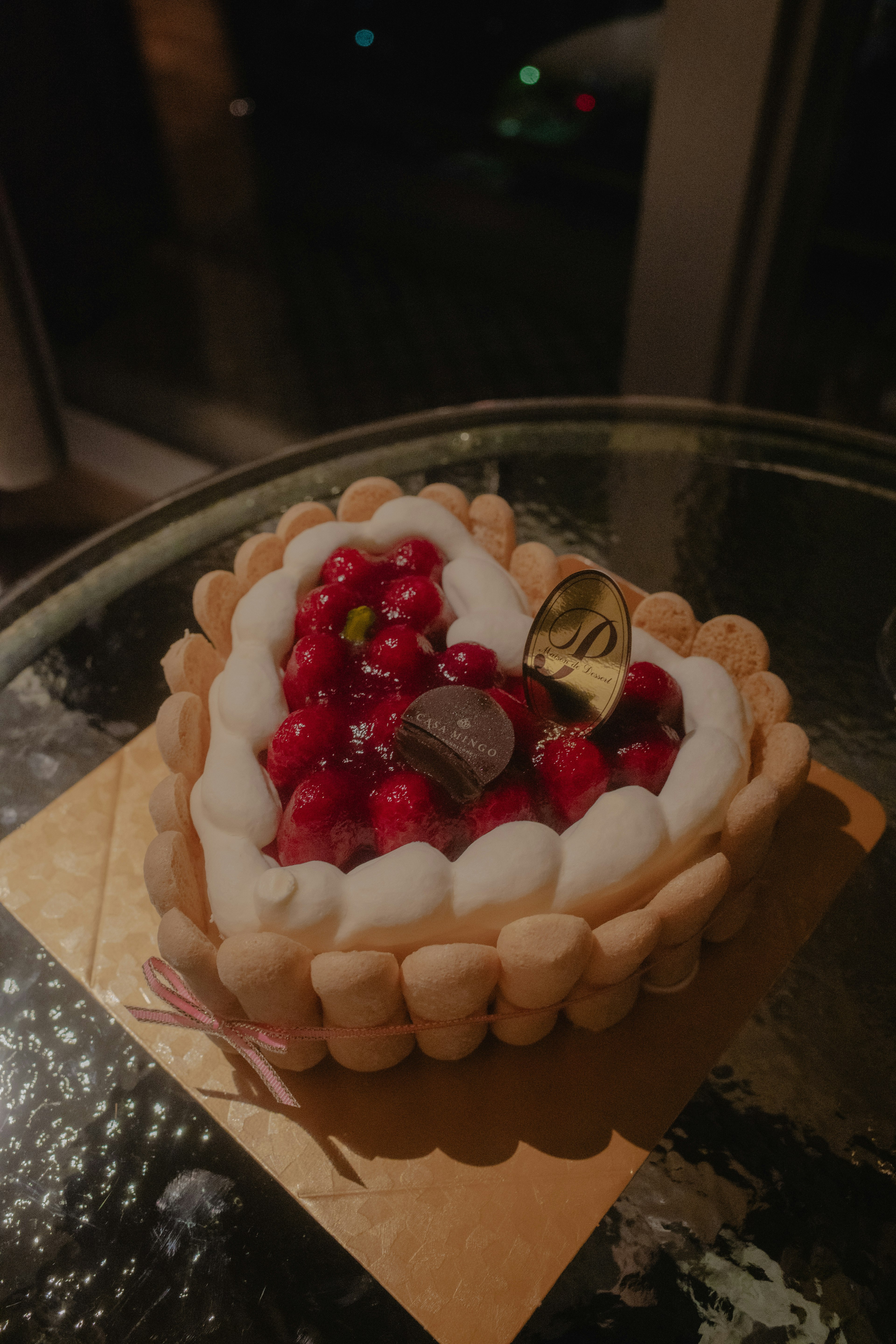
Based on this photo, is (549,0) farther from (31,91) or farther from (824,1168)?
(824,1168)

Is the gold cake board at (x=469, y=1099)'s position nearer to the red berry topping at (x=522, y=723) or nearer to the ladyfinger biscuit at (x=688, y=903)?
the ladyfinger biscuit at (x=688, y=903)

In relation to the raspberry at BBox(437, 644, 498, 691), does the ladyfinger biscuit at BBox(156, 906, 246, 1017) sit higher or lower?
lower

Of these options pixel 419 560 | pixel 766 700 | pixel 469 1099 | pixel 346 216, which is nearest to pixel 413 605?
pixel 419 560

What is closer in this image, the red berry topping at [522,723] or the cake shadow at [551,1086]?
the cake shadow at [551,1086]

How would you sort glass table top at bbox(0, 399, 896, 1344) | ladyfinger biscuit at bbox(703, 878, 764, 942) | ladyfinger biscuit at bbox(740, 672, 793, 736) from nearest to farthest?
glass table top at bbox(0, 399, 896, 1344), ladyfinger biscuit at bbox(703, 878, 764, 942), ladyfinger biscuit at bbox(740, 672, 793, 736)

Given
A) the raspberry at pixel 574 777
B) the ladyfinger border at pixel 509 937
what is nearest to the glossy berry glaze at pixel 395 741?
the raspberry at pixel 574 777

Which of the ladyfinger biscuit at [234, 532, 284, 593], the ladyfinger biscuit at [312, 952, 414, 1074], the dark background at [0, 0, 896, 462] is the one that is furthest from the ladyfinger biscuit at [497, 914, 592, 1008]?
the dark background at [0, 0, 896, 462]

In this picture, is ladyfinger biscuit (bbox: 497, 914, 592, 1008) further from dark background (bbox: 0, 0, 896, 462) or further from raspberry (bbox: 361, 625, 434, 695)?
dark background (bbox: 0, 0, 896, 462)
